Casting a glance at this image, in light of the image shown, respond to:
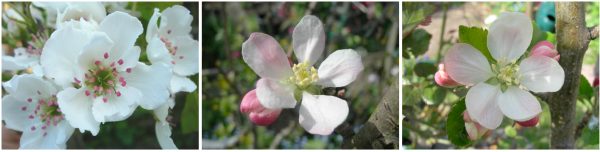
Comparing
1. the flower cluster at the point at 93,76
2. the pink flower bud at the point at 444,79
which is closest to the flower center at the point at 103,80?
the flower cluster at the point at 93,76

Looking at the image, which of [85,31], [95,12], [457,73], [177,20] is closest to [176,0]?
[177,20]

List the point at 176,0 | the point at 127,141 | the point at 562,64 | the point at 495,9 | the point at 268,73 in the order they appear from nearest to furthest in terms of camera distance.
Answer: the point at 268,73, the point at 562,64, the point at 176,0, the point at 495,9, the point at 127,141

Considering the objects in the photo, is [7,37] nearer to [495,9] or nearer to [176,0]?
[176,0]

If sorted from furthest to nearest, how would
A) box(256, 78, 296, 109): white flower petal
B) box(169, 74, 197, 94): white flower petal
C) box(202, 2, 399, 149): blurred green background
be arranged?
box(202, 2, 399, 149): blurred green background < box(169, 74, 197, 94): white flower petal < box(256, 78, 296, 109): white flower petal

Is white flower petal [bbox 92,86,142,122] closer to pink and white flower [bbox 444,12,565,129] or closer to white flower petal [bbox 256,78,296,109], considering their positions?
white flower petal [bbox 256,78,296,109]

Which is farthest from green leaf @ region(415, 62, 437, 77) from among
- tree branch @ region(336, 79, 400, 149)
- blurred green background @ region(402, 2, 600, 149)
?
tree branch @ region(336, 79, 400, 149)

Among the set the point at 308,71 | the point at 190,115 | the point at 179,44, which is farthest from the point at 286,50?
the point at 308,71

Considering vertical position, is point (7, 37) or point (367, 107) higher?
point (7, 37)

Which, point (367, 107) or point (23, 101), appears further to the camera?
point (367, 107)
